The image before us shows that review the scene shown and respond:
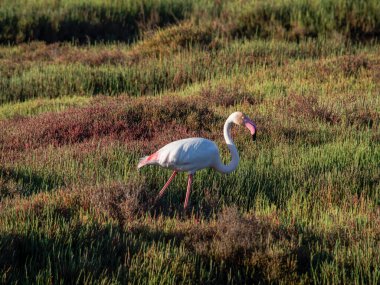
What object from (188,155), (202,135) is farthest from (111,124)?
(188,155)

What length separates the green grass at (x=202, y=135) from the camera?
5887 mm

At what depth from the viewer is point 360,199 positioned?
7.58 metres

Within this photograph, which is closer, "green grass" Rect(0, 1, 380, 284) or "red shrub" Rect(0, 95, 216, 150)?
"green grass" Rect(0, 1, 380, 284)

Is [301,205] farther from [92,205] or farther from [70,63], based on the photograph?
[70,63]

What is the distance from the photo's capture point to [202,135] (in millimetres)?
10344

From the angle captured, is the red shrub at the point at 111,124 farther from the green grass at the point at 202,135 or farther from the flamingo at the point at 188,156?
the flamingo at the point at 188,156

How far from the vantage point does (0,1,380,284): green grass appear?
589 cm

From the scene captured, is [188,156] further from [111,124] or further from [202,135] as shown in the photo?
[111,124]

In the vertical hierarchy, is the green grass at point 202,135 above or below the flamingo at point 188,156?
below

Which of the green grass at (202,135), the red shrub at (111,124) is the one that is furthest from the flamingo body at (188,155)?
the red shrub at (111,124)

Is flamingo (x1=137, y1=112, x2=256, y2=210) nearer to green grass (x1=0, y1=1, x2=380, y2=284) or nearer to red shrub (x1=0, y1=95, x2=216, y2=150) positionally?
green grass (x1=0, y1=1, x2=380, y2=284)

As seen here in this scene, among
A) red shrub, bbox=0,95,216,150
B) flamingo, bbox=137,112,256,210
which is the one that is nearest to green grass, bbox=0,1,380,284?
red shrub, bbox=0,95,216,150

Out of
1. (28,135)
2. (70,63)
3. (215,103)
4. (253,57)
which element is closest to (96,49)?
(70,63)

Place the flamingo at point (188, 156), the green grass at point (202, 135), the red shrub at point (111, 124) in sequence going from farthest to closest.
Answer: the red shrub at point (111, 124), the flamingo at point (188, 156), the green grass at point (202, 135)
